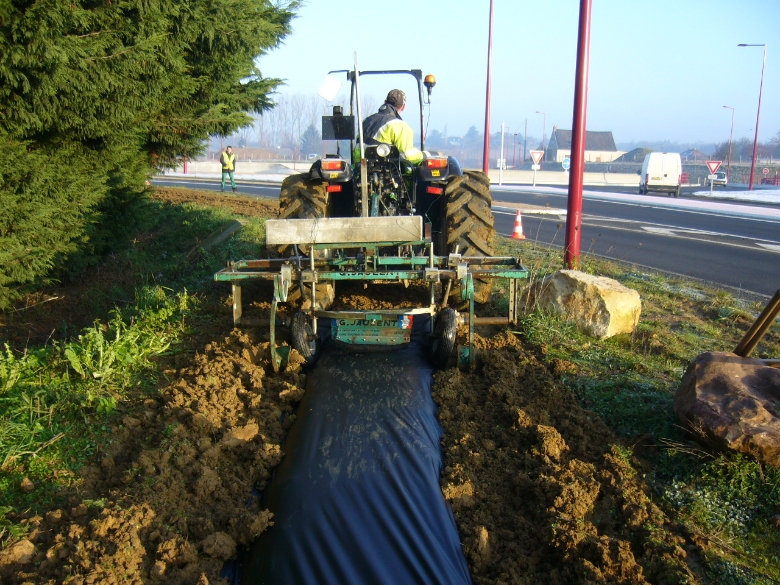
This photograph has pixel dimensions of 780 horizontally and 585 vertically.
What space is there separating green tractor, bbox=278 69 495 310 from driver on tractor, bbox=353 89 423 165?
8 centimetres

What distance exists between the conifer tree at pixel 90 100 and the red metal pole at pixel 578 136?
4.27 m

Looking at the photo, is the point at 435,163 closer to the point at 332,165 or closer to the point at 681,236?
the point at 332,165

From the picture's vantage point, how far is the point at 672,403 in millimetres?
4289

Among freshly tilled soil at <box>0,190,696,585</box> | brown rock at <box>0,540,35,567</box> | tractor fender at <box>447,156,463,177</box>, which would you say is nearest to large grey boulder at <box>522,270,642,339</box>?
freshly tilled soil at <box>0,190,696,585</box>

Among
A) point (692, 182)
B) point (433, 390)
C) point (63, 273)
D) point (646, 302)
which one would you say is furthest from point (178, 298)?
point (692, 182)

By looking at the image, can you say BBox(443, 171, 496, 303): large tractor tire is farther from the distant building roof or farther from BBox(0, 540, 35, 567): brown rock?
the distant building roof

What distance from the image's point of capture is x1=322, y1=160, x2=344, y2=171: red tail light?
6426mm

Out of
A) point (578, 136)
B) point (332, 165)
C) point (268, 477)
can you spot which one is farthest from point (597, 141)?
point (268, 477)

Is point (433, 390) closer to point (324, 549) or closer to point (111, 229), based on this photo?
point (324, 549)

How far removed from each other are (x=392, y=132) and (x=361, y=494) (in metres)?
3.87

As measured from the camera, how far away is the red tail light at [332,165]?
643 centimetres

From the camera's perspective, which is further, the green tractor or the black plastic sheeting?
the green tractor

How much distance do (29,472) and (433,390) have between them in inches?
99.3

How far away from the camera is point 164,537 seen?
10.1 ft
